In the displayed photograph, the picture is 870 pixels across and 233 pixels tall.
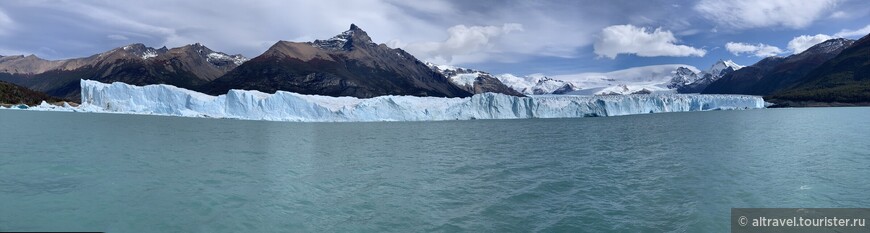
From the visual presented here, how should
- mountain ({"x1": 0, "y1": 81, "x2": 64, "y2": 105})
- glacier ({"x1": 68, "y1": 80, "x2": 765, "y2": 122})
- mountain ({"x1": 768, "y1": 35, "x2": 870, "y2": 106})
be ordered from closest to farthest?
glacier ({"x1": 68, "y1": 80, "x2": 765, "y2": 122})
mountain ({"x1": 0, "y1": 81, "x2": 64, "y2": 105})
mountain ({"x1": 768, "y1": 35, "x2": 870, "y2": 106})

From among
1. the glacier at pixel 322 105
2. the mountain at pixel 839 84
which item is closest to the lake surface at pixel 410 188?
the glacier at pixel 322 105

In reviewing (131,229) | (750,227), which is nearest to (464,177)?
(750,227)

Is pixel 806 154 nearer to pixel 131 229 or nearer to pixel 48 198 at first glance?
pixel 131 229

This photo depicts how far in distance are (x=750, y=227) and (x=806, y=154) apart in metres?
16.4

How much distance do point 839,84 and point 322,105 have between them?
535 feet

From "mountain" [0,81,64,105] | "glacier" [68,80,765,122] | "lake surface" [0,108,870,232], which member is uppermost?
"mountain" [0,81,64,105]

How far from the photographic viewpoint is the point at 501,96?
261 feet

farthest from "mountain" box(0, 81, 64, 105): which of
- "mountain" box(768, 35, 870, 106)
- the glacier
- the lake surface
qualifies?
"mountain" box(768, 35, 870, 106)

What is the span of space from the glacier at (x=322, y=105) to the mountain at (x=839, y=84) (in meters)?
78.4

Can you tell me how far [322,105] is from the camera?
227 feet

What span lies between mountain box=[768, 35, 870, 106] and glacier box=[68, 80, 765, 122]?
7837cm

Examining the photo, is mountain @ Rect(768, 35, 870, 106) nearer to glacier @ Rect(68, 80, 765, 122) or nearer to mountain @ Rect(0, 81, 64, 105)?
glacier @ Rect(68, 80, 765, 122)

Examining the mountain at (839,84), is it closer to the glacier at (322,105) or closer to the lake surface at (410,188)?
the glacier at (322,105)

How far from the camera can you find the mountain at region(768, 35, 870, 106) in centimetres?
12536
